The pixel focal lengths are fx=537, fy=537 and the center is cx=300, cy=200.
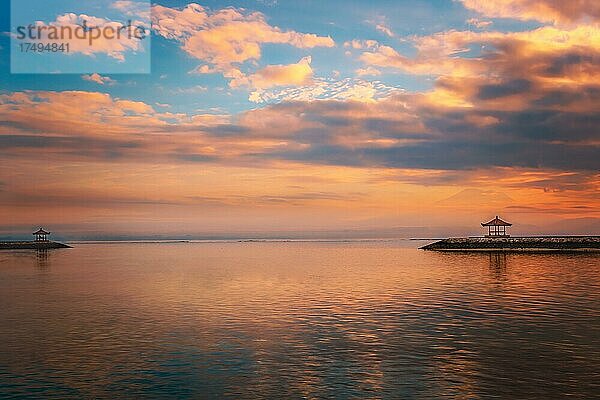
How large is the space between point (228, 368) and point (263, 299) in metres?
23.0

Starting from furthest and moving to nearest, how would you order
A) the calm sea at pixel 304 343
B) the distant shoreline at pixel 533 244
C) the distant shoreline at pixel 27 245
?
the distant shoreline at pixel 27 245 < the distant shoreline at pixel 533 244 < the calm sea at pixel 304 343

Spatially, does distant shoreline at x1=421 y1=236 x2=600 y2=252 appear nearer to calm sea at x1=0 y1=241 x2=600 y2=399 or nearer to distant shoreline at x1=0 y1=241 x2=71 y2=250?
calm sea at x1=0 y1=241 x2=600 y2=399

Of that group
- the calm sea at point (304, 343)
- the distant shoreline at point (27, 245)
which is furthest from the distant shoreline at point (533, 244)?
the distant shoreline at point (27, 245)

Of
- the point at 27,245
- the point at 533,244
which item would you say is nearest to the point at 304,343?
the point at 533,244

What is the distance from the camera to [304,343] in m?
26.7

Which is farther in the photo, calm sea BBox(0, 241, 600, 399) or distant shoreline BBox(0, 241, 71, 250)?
distant shoreline BBox(0, 241, 71, 250)

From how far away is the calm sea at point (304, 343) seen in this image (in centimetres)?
1911

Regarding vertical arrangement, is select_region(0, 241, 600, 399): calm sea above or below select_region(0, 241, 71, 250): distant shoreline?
below

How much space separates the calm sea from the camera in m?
19.1

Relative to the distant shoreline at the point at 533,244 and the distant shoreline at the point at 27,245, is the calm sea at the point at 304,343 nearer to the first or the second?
the distant shoreline at the point at 533,244

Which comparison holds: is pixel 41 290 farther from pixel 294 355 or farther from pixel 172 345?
pixel 294 355

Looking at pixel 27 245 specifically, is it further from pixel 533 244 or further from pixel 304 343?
pixel 304 343

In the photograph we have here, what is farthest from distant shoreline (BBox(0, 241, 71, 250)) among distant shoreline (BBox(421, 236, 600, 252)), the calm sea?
the calm sea

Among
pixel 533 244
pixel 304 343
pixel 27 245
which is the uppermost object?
pixel 27 245
